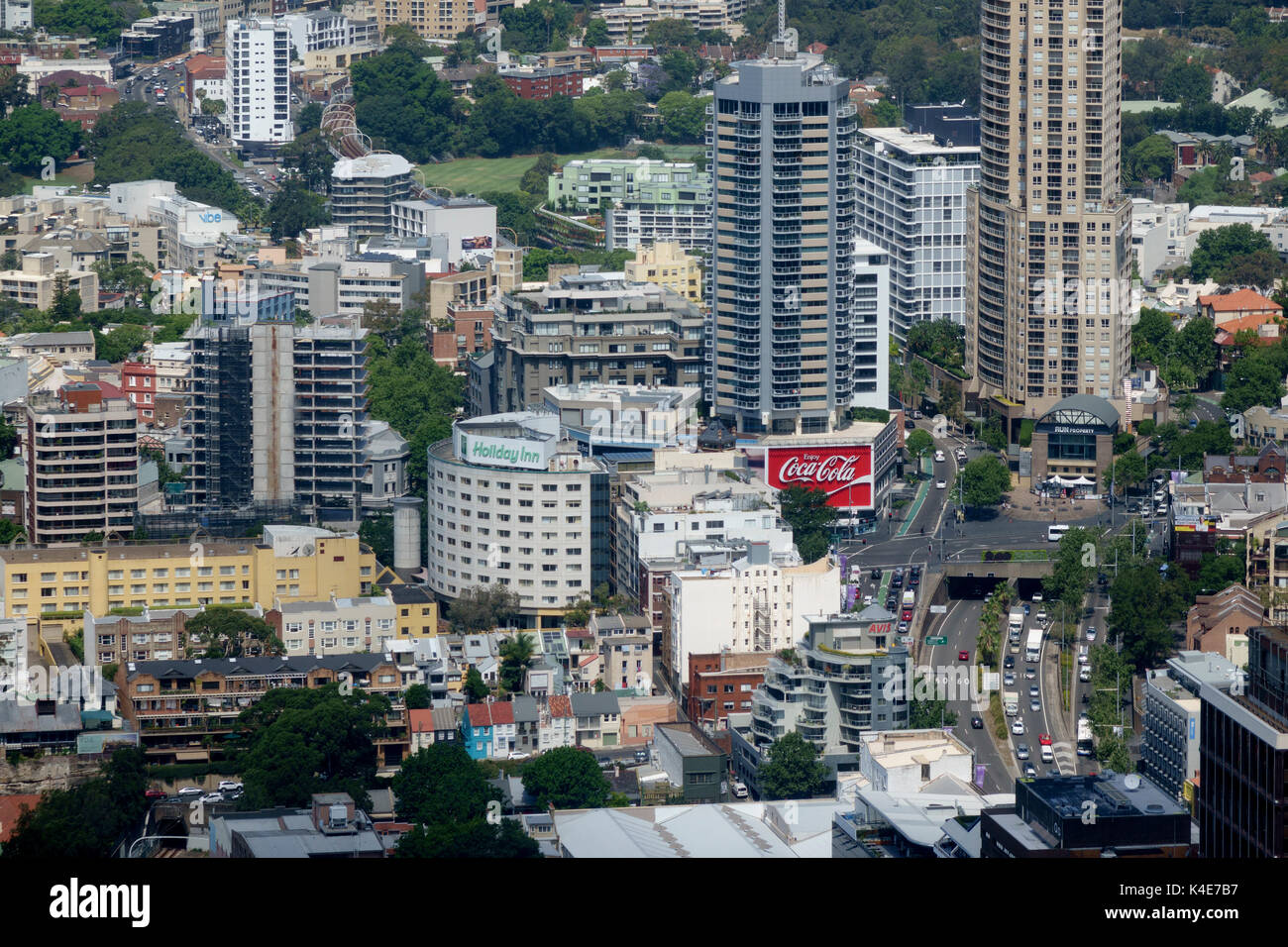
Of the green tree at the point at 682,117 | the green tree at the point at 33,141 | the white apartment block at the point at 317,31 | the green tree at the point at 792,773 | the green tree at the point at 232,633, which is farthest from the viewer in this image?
the white apartment block at the point at 317,31

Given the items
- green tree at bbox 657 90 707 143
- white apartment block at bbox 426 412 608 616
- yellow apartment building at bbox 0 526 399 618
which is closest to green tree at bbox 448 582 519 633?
white apartment block at bbox 426 412 608 616

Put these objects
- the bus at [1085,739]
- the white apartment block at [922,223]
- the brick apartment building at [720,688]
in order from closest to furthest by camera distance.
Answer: the bus at [1085,739]
the brick apartment building at [720,688]
the white apartment block at [922,223]

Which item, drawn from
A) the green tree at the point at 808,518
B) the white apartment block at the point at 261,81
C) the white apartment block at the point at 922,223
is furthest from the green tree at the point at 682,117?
the green tree at the point at 808,518

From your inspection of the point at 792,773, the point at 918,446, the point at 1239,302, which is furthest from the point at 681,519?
the point at 1239,302

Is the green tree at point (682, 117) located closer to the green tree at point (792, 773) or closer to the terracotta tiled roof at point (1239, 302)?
the terracotta tiled roof at point (1239, 302)

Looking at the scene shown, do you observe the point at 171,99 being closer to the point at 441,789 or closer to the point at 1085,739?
the point at 1085,739

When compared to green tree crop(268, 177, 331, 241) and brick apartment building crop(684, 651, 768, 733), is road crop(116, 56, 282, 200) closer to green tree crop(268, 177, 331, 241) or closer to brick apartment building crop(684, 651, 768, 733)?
green tree crop(268, 177, 331, 241)
